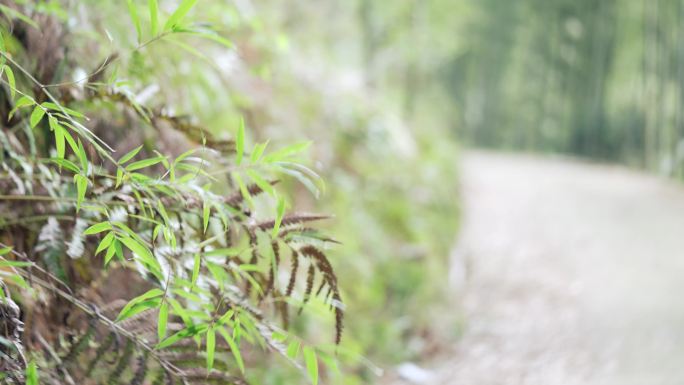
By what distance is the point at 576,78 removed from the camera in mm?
27250

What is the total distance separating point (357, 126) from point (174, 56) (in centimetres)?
547

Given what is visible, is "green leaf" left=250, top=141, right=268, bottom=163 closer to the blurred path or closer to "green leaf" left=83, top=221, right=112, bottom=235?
"green leaf" left=83, top=221, right=112, bottom=235

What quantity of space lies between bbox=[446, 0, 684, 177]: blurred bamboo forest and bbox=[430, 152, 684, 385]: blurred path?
13.8 feet

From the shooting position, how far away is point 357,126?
8438mm

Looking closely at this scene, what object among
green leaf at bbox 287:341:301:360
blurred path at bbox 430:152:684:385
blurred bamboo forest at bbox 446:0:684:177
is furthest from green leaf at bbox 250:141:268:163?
blurred bamboo forest at bbox 446:0:684:177

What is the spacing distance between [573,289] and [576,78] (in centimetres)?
2254

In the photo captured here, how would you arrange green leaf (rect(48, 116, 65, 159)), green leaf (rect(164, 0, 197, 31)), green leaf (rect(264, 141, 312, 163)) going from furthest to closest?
green leaf (rect(264, 141, 312, 163)) < green leaf (rect(164, 0, 197, 31)) < green leaf (rect(48, 116, 65, 159))

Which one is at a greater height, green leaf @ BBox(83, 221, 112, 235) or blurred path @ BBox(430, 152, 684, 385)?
green leaf @ BBox(83, 221, 112, 235)

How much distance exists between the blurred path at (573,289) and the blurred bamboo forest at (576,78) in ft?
13.8

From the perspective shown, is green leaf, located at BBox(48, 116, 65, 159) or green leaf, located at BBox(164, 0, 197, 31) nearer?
green leaf, located at BBox(48, 116, 65, 159)

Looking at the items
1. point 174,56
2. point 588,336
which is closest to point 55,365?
point 174,56

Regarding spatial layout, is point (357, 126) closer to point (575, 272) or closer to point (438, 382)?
point (575, 272)

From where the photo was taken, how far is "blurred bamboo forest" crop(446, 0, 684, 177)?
15.9 m

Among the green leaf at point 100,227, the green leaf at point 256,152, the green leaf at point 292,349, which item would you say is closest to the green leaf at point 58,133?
the green leaf at point 100,227
